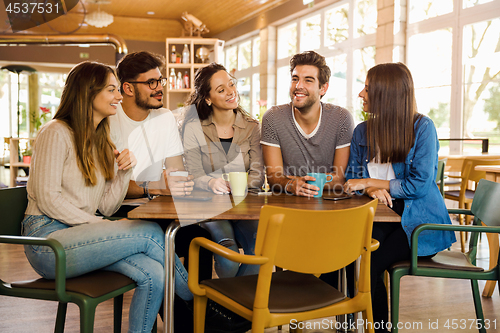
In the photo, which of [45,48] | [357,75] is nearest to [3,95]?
[45,48]

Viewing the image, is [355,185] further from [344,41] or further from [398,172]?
[344,41]

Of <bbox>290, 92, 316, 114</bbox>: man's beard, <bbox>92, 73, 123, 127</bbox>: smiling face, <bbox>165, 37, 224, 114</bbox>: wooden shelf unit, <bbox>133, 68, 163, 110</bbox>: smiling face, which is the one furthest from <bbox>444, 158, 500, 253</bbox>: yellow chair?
<bbox>165, 37, 224, 114</bbox>: wooden shelf unit

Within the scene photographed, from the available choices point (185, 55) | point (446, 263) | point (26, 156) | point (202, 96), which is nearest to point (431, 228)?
point (446, 263)

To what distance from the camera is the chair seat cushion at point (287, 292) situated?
4.01 ft

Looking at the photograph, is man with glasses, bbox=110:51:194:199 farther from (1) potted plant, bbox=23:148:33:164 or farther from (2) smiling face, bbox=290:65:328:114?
(1) potted plant, bbox=23:148:33:164

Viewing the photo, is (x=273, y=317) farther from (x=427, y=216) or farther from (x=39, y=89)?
(x=39, y=89)

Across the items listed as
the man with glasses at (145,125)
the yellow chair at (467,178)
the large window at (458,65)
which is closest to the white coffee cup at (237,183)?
the man with glasses at (145,125)

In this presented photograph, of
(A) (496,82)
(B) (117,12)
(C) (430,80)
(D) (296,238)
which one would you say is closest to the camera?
(D) (296,238)

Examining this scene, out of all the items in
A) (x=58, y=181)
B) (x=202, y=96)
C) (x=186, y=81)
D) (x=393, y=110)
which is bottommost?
(x=58, y=181)

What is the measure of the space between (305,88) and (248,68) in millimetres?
Result: 7860

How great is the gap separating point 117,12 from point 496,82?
26.2ft

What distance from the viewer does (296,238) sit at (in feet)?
3.74

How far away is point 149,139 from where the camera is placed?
91.5 inches

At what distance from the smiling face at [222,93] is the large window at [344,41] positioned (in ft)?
13.3
